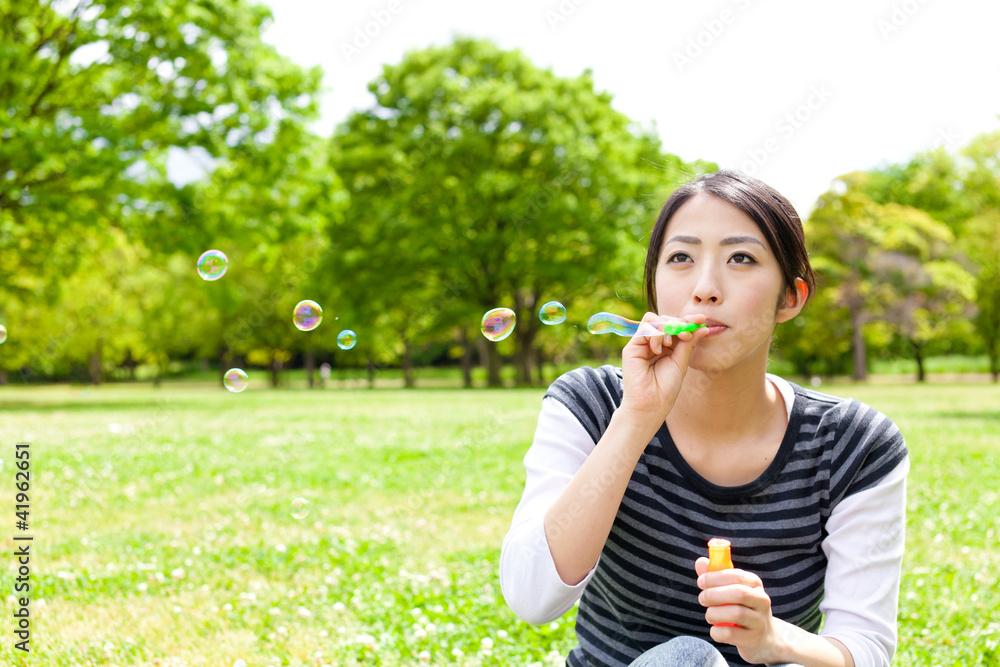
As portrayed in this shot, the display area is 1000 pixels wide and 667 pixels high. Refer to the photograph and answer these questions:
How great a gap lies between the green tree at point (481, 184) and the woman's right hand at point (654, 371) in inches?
1040

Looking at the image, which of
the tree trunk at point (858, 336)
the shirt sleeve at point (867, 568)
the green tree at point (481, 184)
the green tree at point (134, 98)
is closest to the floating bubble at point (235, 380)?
the shirt sleeve at point (867, 568)

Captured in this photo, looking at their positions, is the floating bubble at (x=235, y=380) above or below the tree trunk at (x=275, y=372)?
above

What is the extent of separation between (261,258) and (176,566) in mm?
18007

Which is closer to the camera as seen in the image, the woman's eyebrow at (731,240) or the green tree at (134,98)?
the woman's eyebrow at (731,240)

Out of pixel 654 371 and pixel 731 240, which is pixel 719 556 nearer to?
pixel 654 371

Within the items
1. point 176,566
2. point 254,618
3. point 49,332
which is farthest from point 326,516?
point 49,332

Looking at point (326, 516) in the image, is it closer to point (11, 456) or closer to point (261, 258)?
point (11, 456)

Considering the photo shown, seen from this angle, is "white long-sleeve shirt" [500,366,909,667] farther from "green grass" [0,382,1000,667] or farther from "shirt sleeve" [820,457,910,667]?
"green grass" [0,382,1000,667]

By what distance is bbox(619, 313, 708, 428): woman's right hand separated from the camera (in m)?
1.86

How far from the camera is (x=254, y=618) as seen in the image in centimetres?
417

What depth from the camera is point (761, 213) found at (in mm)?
2008

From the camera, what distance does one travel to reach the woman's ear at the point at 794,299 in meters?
2.14

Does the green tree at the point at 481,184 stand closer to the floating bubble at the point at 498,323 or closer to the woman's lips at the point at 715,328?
the floating bubble at the point at 498,323

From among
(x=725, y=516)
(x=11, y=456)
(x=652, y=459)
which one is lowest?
(x=11, y=456)
